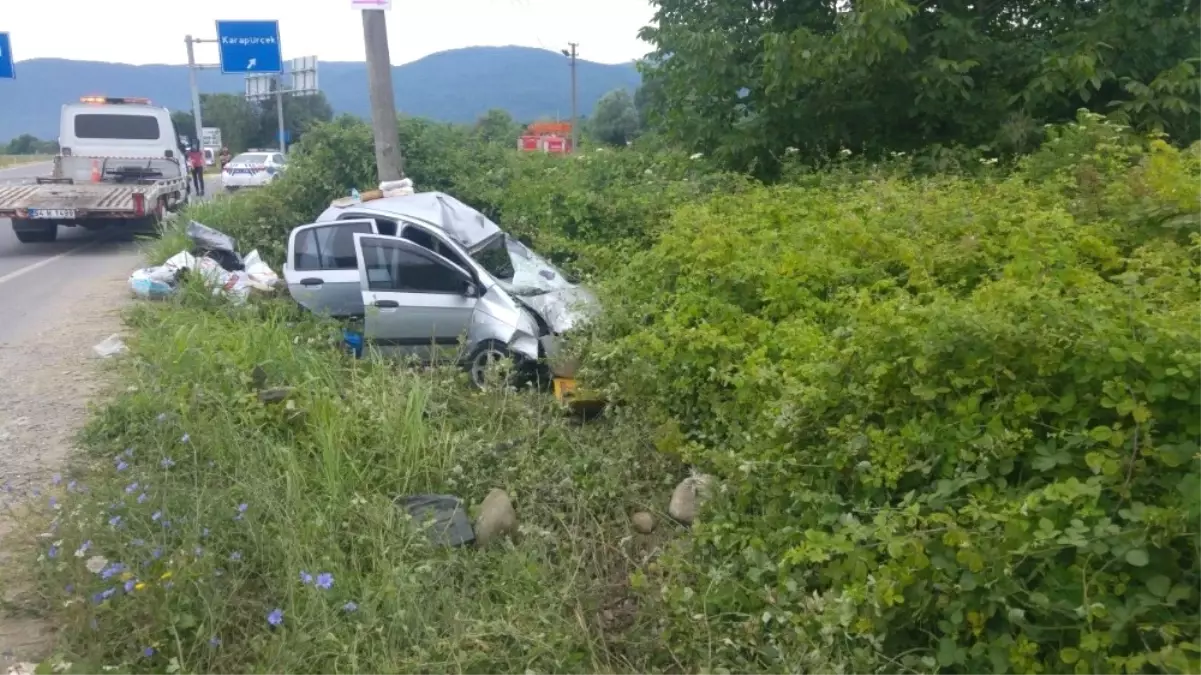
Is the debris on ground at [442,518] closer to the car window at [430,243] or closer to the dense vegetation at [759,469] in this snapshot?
the dense vegetation at [759,469]

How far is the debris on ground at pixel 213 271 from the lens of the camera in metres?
8.19

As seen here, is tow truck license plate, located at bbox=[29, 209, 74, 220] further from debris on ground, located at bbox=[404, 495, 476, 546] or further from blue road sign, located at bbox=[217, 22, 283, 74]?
debris on ground, located at bbox=[404, 495, 476, 546]

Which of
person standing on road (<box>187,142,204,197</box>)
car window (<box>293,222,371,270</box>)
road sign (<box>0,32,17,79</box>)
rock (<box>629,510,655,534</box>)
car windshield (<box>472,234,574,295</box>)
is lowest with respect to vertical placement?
rock (<box>629,510,655,534</box>)

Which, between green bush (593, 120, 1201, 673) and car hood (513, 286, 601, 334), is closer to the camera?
green bush (593, 120, 1201, 673)

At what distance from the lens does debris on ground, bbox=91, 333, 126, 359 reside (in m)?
6.79

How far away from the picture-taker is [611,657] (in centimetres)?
347

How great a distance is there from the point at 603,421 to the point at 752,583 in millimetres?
2281

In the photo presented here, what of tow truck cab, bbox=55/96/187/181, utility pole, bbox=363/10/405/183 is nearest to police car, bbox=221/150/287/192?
tow truck cab, bbox=55/96/187/181

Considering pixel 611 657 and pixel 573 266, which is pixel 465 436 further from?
pixel 573 266

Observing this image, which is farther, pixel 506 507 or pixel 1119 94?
pixel 1119 94

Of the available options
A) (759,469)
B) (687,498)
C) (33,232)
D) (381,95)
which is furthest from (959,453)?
(33,232)

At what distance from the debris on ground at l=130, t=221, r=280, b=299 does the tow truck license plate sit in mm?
4610

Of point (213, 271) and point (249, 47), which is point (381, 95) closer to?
point (213, 271)

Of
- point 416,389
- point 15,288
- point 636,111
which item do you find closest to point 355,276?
point 416,389
